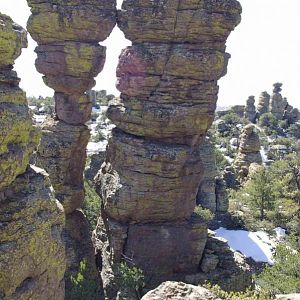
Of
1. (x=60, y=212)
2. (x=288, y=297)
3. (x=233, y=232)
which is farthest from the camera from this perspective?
(x=233, y=232)

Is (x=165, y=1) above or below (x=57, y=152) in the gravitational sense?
above

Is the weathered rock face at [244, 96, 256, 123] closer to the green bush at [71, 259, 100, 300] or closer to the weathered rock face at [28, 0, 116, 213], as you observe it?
the weathered rock face at [28, 0, 116, 213]

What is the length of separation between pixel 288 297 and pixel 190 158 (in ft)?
37.2

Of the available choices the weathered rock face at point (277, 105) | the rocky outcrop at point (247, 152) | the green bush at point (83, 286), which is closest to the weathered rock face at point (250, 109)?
the weathered rock face at point (277, 105)

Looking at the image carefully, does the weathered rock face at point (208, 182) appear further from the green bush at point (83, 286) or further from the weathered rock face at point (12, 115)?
the weathered rock face at point (12, 115)

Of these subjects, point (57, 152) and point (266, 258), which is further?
point (266, 258)

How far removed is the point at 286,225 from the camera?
115 ft

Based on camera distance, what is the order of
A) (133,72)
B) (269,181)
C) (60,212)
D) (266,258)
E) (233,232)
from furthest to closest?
(269,181), (233,232), (266,258), (133,72), (60,212)

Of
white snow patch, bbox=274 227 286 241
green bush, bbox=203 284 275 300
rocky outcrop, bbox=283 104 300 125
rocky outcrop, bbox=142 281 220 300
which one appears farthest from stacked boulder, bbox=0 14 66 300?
rocky outcrop, bbox=283 104 300 125

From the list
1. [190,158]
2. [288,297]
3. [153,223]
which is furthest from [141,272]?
[288,297]

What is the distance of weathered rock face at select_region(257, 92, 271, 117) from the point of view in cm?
9538

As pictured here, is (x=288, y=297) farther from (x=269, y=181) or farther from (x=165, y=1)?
(x=269, y=181)

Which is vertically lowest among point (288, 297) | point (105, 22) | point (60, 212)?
point (288, 297)

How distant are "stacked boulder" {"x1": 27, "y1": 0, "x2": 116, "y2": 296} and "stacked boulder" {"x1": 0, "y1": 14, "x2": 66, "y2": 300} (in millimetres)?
10947
